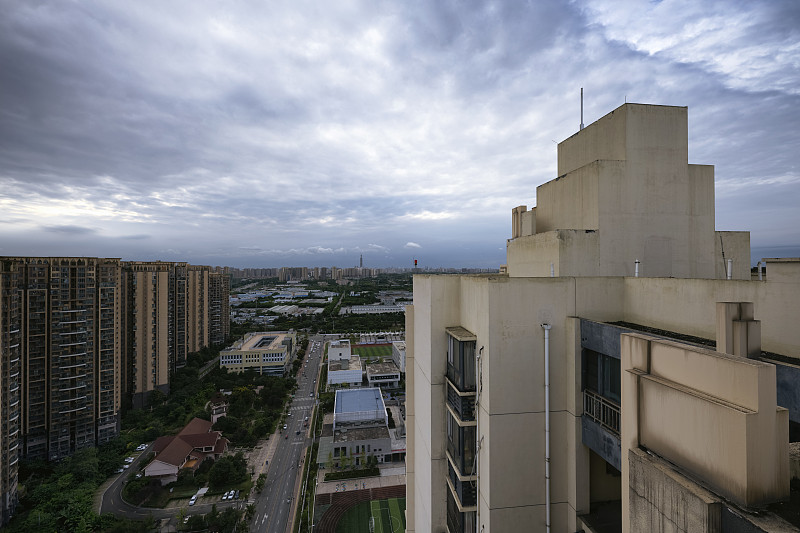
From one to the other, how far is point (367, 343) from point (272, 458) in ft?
158

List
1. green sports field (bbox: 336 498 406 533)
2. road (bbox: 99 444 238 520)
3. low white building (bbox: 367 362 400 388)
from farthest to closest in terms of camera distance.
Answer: low white building (bbox: 367 362 400 388), road (bbox: 99 444 238 520), green sports field (bbox: 336 498 406 533)

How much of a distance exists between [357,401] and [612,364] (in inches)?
1813

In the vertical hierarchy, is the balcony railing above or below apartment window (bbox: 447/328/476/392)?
below

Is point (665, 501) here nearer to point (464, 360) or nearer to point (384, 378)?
point (464, 360)

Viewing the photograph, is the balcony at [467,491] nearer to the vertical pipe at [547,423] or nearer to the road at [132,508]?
the vertical pipe at [547,423]

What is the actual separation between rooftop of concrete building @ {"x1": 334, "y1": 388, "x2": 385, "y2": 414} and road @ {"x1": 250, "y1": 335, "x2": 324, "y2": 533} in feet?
17.1

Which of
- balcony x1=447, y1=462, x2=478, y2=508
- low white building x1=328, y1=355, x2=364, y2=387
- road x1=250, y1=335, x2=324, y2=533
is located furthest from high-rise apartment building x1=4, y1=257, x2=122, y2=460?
balcony x1=447, y1=462, x2=478, y2=508

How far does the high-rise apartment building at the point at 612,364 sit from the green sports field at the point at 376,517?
2273 cm

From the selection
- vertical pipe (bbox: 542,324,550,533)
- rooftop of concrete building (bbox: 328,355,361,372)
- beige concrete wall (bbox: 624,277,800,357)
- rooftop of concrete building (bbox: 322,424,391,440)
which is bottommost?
rooftop of concrete building (bbox: 322,424,391,440)

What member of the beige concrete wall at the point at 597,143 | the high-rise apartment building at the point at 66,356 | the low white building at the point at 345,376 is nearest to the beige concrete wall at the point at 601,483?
the beige concrete wall at the point at 597,143

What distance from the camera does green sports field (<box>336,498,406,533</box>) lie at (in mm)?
31156

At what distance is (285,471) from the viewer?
129 ft

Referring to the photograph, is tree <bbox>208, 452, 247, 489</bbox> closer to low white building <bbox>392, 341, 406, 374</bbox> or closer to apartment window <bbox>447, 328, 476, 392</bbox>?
low white building <bbox>392, 341, 406, 374</bbox>

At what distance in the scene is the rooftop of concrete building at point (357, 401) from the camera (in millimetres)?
46781
